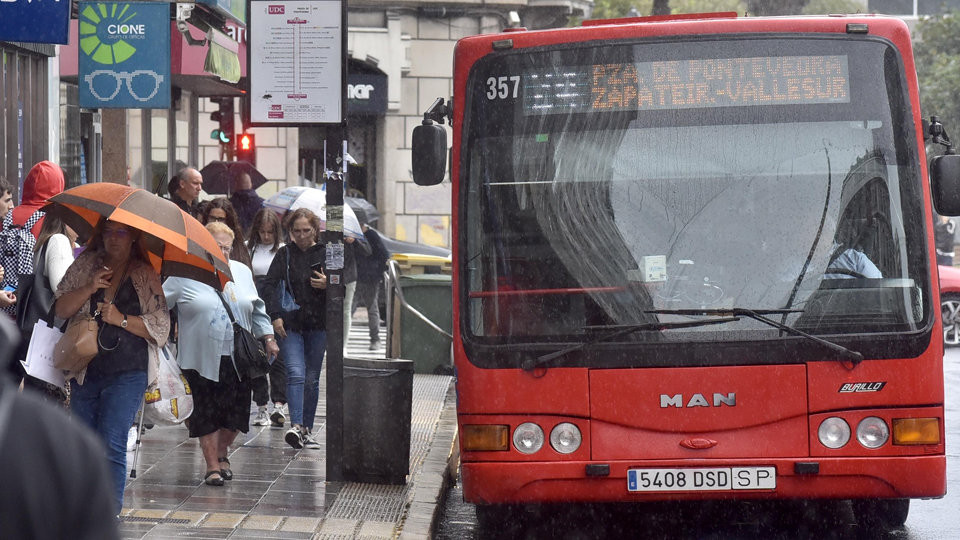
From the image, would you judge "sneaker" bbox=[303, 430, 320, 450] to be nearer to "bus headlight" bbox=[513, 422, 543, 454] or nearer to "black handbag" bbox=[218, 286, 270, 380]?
"black handbag" bbox=[218, 286, 270, 380]

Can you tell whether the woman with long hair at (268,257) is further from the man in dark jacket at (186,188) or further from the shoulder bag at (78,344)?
the shoulder bag at (78,344)

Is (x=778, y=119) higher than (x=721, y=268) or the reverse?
higher

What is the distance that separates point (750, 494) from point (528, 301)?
1356 millimetres

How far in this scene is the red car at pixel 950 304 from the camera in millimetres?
17641

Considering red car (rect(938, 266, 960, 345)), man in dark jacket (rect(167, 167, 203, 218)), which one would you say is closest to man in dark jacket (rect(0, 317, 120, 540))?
man in dark jacket (rect(167, 167, 203, 218))

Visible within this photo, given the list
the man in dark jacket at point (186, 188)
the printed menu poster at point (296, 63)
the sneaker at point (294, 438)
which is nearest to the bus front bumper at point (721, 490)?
the printed menu poster at point (296, 63)

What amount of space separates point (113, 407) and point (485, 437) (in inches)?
66.9

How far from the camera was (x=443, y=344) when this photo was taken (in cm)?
1457

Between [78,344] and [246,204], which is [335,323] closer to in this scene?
[78,344]

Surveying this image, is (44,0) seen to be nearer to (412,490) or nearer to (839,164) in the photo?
(412,490)

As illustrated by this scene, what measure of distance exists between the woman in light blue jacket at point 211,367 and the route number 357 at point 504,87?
6.90 ft

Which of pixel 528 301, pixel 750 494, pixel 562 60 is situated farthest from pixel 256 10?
pixel 750 494

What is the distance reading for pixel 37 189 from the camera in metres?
8.18

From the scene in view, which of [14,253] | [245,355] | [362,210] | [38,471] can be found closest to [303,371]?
[245,355]
